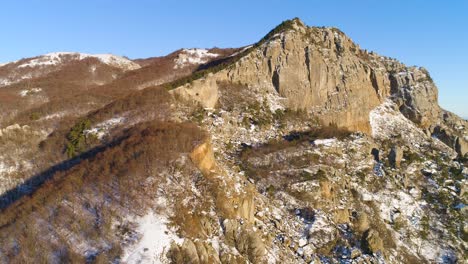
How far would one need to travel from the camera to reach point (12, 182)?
3528cm

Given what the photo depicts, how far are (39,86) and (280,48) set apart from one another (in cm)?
3943

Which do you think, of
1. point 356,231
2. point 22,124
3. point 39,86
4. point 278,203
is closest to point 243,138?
point 278,203

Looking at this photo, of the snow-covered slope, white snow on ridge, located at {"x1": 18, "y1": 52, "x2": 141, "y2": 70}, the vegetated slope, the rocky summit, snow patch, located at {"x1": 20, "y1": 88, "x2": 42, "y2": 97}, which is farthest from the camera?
white snow on ridge, located at {"x1": 18, "y1": 52, "x2": 141, "y2": 70}

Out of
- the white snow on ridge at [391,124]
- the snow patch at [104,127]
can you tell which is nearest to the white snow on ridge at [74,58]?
the snow patch at [104,127]

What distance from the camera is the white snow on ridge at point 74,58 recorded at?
81.4m

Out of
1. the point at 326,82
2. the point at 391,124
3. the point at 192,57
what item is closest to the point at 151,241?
the point at 326,82

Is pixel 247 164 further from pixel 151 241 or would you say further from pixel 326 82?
pixel 326 82

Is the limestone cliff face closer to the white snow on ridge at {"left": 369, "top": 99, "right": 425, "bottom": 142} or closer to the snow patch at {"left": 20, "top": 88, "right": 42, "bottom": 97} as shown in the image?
the white snow on ridge at {"left": 369, "top": 99, "right": 425, "bottom": 142}

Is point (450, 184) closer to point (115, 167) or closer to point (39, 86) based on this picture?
point (115, 167)

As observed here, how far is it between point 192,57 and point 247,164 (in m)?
42.1

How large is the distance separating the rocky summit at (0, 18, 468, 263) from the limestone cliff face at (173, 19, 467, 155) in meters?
0.19

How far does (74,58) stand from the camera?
8438 centimetres

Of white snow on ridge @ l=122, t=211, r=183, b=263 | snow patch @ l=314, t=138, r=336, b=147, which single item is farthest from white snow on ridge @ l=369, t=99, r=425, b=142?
white snow on ridge @ l=122, t=211, r=183, b=263

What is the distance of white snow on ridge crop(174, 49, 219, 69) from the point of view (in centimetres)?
7156
